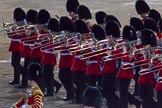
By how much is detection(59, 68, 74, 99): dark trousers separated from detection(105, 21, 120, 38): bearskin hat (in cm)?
158

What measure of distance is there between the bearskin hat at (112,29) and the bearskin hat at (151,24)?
1.55ft

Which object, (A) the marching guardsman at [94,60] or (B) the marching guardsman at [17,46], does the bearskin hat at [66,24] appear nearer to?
(A) the marching guardsman at [94,60]

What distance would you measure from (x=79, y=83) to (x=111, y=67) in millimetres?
1185

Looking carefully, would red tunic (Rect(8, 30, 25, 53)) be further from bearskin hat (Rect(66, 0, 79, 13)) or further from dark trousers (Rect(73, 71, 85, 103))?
dark trousers (Rect(73, 71, 85, 103))

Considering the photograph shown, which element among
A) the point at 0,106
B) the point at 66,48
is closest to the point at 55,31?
the point at 66,48

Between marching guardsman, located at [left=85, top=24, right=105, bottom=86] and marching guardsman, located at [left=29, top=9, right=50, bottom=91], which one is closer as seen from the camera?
marching guardsman, located at [left=85, top=24, right=105, bottom=86]

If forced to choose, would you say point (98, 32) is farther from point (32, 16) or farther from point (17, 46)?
point (17, 46)

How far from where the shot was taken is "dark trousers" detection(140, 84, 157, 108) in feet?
45.6

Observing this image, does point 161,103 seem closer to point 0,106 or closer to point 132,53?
point 132,53

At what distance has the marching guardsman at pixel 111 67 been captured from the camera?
14.3 m

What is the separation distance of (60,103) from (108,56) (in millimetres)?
1810

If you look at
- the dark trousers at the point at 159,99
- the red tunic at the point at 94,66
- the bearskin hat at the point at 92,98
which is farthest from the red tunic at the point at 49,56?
the bearskin hat at the point at 92,98

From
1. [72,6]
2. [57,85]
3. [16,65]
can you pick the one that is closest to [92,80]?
[57,85]

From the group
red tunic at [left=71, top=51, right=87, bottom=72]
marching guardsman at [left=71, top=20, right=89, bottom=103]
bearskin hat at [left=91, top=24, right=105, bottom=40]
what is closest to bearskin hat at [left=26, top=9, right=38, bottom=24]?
marching guardsman at [left=71, top=20, right=89, bottom=103]
